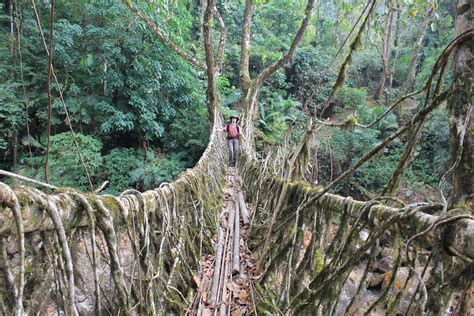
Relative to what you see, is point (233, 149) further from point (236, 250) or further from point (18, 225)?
point (18, 225)

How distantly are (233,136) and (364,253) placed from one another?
4205 millimetres

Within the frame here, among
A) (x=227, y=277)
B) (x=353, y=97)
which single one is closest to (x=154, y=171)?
(x=227, y=277)

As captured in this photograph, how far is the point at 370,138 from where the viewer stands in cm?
709

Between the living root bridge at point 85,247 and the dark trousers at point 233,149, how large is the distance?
3.67 metres

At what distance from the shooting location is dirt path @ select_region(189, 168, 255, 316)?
5.20ft

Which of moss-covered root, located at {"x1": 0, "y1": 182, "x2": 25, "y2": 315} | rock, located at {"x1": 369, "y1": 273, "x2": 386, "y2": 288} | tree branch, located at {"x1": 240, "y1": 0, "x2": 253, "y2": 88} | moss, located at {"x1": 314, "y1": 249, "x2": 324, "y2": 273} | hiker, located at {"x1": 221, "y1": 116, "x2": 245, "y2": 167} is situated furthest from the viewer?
tree branch, located at {"x1": 240, "y1": 0, "x2": 253, "y2": 88}

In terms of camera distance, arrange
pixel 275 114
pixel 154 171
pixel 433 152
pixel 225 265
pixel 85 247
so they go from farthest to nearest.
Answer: pixel 275 114 → pixel 433 152 → pixel 154 171 → pixel 225 265 → pixel 85 247

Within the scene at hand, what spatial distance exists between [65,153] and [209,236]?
400cm

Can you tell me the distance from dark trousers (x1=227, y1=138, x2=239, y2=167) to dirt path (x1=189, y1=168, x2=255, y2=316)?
8.50 feet

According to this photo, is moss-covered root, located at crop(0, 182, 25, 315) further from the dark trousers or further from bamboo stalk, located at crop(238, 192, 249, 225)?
the dark trousers

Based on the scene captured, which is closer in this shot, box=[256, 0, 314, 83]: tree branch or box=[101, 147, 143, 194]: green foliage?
box=[256, 0, 314, 83]: tree branch

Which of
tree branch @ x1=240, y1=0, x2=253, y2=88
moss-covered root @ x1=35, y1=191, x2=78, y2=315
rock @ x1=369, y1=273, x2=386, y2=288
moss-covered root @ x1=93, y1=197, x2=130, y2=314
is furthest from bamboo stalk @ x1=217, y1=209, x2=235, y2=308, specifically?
tree branch @ x1=240, y1=0, x2=253, y2=88

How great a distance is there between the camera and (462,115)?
3.15 ft

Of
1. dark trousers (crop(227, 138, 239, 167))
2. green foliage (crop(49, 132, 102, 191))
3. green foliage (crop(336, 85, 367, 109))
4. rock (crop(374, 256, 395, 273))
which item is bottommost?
rock (crop(374, 256, 395, 273))
